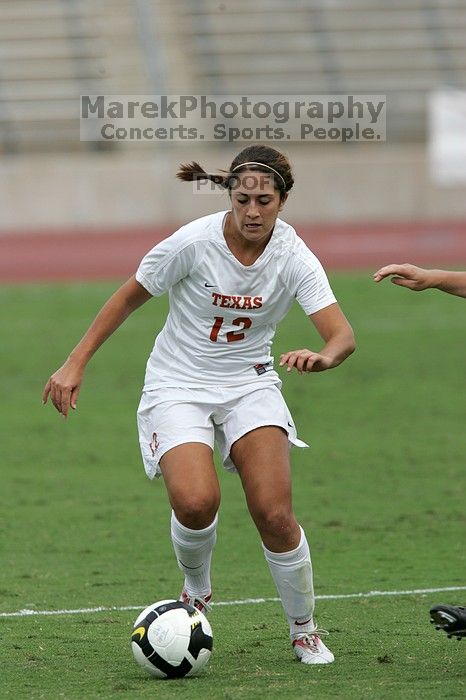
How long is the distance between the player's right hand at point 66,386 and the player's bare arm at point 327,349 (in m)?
0.97

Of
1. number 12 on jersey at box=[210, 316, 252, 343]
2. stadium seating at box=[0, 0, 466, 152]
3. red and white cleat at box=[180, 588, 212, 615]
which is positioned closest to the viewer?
number 12 on jersey at box=[210, 316, 252, 343]

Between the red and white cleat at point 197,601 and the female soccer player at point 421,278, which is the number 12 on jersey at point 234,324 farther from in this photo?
the red and white cleat at point 197,601

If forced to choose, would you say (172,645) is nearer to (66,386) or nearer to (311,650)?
(311,650)

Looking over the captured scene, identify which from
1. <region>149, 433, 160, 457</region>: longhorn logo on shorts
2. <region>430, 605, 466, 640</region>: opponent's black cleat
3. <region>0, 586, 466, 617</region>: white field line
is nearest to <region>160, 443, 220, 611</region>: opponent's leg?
<region>149, 433, 160, 457</region>: longhorn logo on shorts

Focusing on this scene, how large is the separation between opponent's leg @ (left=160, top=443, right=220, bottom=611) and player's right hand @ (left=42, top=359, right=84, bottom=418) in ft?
1.63

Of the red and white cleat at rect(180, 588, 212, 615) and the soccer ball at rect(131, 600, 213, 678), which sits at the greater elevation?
the soccer ball at rect(131, 600, 213, 678)

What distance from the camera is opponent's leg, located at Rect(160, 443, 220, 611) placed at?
534 cm

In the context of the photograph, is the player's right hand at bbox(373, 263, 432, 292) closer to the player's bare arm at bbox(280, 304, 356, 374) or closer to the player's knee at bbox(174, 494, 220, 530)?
the player's bare arm at bbox(280, 304, 356, 374)

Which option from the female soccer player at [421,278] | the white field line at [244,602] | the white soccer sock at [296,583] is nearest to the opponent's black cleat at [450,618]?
the female soccer player at [421,278]

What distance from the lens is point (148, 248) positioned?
24.0 meters

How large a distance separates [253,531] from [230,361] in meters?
2.71

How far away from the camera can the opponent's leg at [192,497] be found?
534cm

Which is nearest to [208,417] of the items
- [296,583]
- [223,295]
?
[223,295]

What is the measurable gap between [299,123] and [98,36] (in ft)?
17.0
